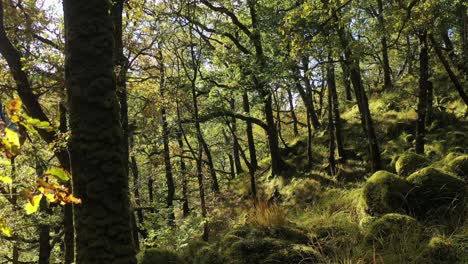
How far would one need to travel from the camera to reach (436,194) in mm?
5527

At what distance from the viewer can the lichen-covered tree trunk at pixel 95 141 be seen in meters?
2.50

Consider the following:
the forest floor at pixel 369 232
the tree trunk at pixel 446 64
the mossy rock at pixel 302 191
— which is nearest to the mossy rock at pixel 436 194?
the forest floor at pixel 369 232

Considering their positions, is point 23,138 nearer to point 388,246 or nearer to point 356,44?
point 388,246

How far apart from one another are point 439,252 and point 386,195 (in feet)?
5.68

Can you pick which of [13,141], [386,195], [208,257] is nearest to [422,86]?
[386,195]

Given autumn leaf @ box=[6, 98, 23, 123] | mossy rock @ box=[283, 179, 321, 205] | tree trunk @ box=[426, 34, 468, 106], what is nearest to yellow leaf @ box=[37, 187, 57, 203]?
autumn leaf @ box=[6, 98, 23, 123]

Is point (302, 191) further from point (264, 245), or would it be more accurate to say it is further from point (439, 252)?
point (439, 252)

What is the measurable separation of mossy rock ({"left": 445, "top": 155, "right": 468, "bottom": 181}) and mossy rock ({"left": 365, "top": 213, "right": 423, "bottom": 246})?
7.83ft

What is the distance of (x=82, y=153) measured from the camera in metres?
2.55

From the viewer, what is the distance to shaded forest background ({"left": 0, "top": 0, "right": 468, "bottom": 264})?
8.41 feet

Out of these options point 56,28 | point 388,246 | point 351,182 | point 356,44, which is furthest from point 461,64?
point 56,28

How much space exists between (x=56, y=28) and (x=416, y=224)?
9968 millimetres

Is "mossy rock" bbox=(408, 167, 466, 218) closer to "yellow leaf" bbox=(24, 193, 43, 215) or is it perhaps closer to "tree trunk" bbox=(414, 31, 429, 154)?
"tree trunk" bbox=(414, 31, 429, 154)

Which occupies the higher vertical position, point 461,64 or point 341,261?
point 461,64
